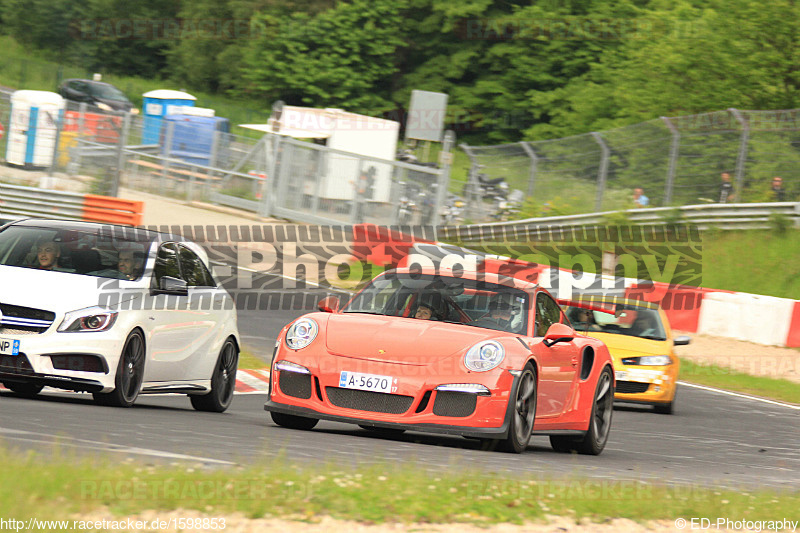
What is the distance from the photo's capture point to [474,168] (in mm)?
31594

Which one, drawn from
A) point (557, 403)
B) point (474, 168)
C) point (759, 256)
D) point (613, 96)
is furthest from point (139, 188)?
point (557, 403)

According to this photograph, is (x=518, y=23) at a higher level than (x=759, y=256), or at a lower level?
higher

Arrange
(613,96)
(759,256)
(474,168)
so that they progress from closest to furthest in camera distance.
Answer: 1. (759,256)
2. (474,168)
3. (613,96)

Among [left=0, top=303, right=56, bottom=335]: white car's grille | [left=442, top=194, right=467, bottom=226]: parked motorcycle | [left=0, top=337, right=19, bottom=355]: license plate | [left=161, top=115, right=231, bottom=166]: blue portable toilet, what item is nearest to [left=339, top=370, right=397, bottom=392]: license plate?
[left=0, top=303, right=56, bottom=335]: white car's grille

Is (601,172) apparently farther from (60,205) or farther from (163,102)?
(163,102)

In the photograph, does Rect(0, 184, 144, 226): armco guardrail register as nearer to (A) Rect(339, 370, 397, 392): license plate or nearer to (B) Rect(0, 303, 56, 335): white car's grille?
(B) Rect(0, 303, 56, 335): white car's grille

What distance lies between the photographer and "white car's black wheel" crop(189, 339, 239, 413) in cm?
1131

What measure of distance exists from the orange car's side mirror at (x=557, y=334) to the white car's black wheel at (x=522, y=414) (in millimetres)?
349

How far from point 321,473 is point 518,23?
49304 millimetres

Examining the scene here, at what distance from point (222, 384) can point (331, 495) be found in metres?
6.31

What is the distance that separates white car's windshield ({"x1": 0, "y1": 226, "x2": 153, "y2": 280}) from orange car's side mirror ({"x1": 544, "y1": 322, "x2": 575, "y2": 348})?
11.5 feet

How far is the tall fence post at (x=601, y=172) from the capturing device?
91.6 ft

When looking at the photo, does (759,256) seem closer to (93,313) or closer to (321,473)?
(93,313)

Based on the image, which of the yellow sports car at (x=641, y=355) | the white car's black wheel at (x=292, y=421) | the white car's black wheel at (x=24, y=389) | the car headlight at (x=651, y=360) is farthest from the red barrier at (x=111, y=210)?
the white car's black wheel at (x=292, y=421)
